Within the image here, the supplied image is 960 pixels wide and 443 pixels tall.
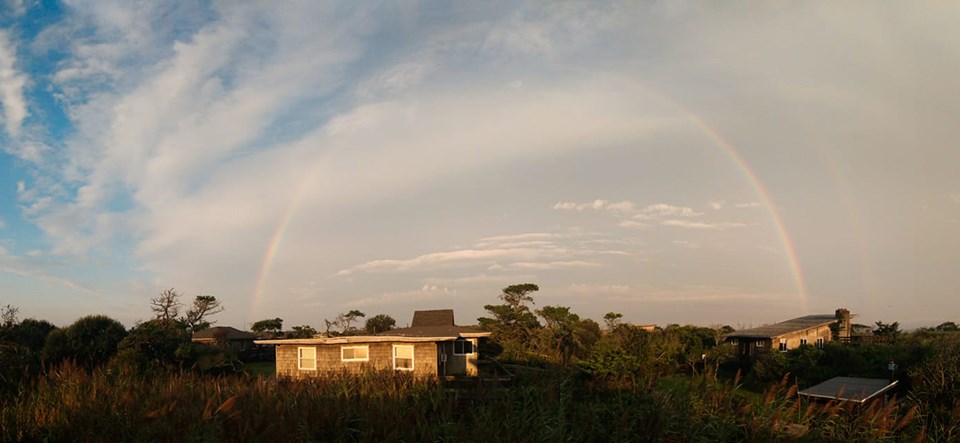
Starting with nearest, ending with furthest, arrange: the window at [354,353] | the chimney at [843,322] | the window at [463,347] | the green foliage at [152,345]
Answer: the green foliage at [152,345]
the window at [354,353]
the window at [463,347]
the chimney at [843,322]

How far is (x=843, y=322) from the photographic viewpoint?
5556cm

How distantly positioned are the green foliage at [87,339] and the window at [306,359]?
29.7 feet

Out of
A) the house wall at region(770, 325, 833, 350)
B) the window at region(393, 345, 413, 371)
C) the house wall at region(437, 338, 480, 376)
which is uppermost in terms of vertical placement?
the window at region(393, 345, 413, 371)

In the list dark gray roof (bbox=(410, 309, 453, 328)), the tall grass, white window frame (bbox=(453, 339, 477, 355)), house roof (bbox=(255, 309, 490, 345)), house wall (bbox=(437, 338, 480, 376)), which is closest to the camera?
the tall grass

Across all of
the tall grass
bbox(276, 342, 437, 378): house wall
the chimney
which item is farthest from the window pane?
the chimney

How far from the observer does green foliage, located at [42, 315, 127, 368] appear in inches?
1181

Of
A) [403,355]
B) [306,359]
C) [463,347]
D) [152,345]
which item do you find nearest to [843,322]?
[463,347]

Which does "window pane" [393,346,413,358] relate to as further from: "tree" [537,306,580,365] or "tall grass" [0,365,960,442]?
"tall grass" [0,365,960,442]

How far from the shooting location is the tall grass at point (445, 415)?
7164 millimetres

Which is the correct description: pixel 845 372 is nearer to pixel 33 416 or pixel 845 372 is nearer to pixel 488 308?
pixel 488 308

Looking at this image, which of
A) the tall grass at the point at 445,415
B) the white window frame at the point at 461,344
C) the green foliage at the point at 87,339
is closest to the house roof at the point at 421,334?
the white window frame at the point at 461,344

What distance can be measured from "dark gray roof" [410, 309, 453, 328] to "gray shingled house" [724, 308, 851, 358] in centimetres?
2312

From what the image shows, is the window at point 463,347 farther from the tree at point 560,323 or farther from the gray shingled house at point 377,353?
the tree at point 560,323

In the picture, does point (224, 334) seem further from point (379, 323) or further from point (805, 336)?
point (805, 336)
